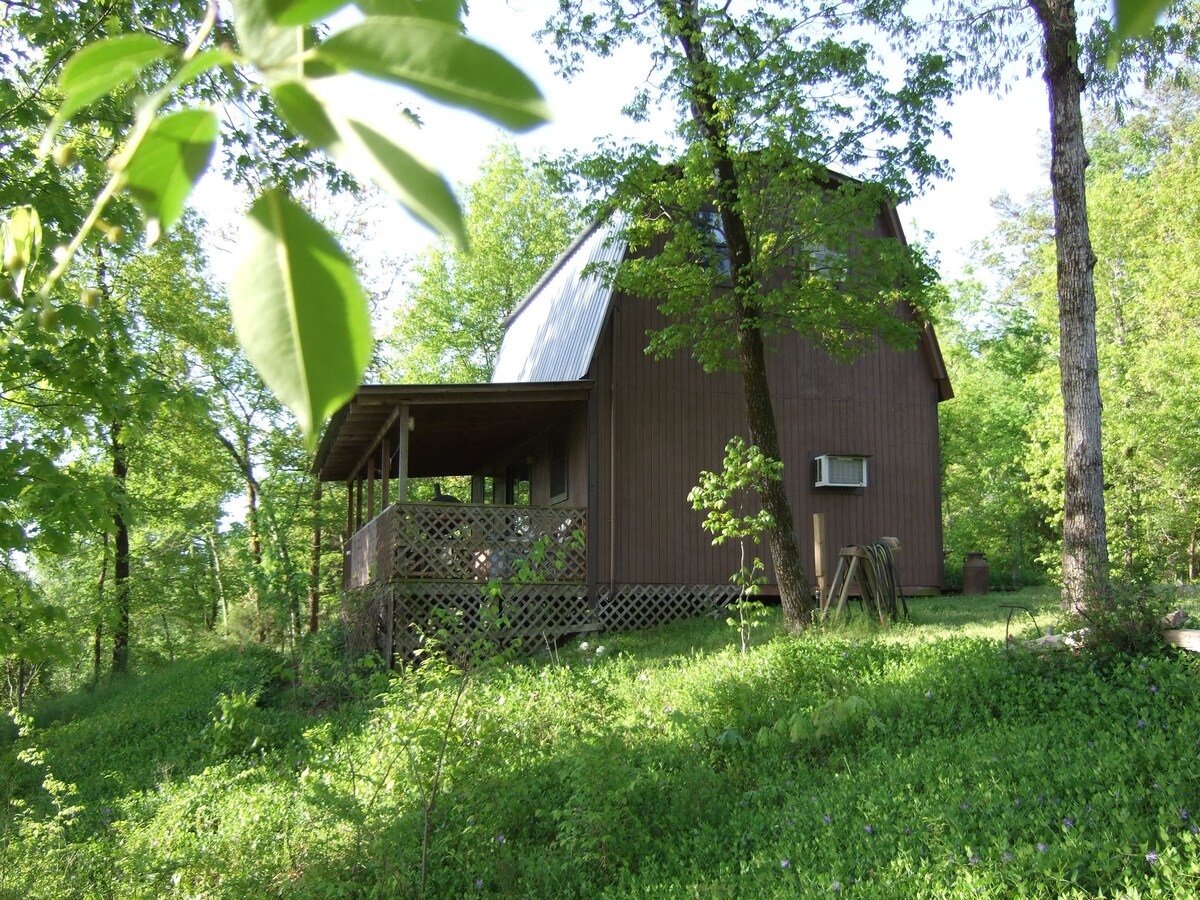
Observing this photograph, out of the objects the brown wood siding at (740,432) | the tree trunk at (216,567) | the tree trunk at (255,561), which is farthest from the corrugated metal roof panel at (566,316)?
the tree trunk at (216,567)

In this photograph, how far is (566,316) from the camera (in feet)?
55.5

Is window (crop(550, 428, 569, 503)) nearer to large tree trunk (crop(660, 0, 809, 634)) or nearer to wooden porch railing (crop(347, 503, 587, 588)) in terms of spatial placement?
wooden porch railing (crop(347, 503, 587, 588))

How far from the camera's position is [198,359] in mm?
20875

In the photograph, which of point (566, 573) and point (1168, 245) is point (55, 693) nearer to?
point (566, 573)

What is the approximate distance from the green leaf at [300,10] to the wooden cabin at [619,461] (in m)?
11.8

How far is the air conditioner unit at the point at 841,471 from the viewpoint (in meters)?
15.6

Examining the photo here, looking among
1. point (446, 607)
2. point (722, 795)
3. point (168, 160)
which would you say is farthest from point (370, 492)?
point (168, 160)

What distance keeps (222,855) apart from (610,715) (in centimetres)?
284

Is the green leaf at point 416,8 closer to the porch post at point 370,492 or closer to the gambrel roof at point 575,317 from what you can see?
the gambrel roof at point 575,317

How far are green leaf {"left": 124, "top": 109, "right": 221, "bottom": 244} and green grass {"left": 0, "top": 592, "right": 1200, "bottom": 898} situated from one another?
434cm

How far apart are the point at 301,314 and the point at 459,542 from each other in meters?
12.8

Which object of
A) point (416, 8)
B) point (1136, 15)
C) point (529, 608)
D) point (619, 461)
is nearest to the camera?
point (1136, 15)

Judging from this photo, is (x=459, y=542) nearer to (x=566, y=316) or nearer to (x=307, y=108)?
(x=566, y=316)

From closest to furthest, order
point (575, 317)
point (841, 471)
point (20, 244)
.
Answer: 1. point (20, 244)
2. point (841, 471)
3. point (575, 317)
